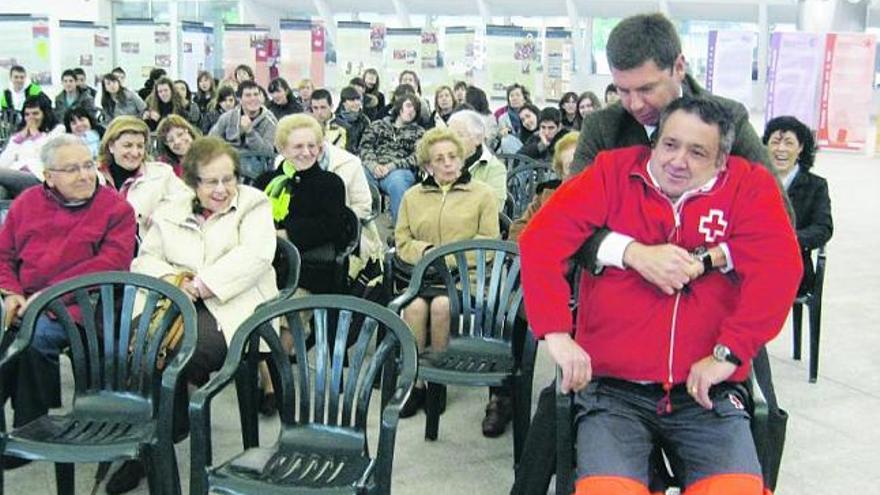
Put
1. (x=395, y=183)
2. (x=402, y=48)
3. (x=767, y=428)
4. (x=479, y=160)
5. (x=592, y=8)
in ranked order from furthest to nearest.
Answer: (x=592, y=8), (x=402, y=48), (x=395, y=183), (x=479, y=160), (x=767, y=428)

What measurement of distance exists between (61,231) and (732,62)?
11234 millimetres

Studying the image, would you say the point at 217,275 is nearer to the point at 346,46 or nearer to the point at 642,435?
the point at 642,435

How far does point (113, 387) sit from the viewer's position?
2.83 m

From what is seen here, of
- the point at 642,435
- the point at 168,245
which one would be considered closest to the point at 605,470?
the point at 642,435

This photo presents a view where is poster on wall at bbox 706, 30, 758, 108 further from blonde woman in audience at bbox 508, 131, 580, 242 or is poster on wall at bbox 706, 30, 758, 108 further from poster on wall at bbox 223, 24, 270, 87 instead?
Result: blonde woman in audience at bbox 508, 131, 580, 242

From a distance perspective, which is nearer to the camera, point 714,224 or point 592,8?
point 714,224

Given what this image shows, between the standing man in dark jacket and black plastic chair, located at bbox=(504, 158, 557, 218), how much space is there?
3.50 m

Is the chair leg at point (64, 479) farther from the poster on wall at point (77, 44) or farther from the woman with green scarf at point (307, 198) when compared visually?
the poster on wall at point (77, 44)

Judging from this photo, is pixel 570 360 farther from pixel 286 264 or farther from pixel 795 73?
pixel 795 73

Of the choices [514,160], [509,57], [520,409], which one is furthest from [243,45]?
[520,409]

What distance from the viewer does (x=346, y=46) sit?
40.6 feet

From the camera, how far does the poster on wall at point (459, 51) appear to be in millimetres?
12469

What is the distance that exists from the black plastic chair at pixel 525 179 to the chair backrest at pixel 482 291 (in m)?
2.54

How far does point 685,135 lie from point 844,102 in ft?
42.0
